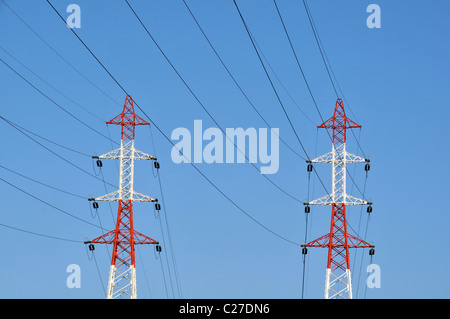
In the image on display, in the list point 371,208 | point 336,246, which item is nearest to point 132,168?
point 336,246

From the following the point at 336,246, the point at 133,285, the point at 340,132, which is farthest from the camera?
the point at 340,132
